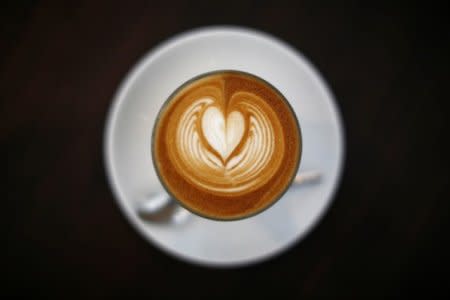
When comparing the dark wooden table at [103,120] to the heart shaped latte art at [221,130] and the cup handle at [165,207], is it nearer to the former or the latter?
the cup handle at [165,207]

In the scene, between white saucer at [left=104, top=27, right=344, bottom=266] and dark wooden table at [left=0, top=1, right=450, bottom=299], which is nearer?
white saucer at [left=104, top=27, right=344, bottom=266]

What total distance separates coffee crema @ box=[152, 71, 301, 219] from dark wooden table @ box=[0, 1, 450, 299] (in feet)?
1.15

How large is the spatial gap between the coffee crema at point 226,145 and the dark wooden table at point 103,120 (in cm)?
35

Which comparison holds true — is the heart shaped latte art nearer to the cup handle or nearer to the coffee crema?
the coffee crema

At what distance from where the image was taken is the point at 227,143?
553mm

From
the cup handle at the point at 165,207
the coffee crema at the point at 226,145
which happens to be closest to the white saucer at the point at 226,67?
the cup handle at the point at 165,207

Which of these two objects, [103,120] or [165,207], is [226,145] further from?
[103,120]

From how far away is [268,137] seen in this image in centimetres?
54

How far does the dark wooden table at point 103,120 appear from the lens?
86 cm

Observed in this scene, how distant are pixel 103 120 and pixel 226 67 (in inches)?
12.2

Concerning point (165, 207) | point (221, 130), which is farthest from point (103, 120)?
point (221, 130)

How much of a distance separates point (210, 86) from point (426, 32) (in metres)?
0.55

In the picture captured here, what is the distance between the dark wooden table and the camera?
33.8 inches

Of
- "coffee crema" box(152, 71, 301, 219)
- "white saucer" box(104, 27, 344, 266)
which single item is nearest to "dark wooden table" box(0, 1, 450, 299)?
"white saucer" box(104, 27, 344, 266)
